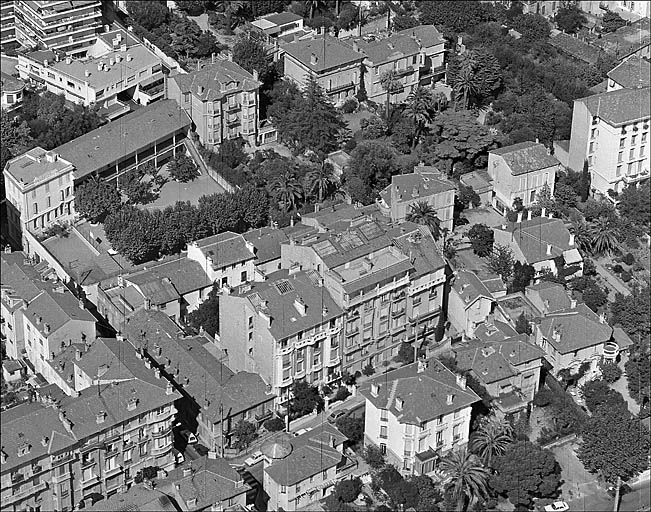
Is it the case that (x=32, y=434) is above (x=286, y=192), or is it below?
above

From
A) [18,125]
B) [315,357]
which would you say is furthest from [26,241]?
[315,357]

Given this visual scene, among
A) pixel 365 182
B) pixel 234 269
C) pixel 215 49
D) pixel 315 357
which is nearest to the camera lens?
pixel 315 357

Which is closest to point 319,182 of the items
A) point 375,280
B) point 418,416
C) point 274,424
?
point 375,280

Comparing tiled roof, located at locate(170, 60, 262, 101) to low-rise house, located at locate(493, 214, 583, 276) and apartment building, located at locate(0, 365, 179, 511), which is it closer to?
low-rise house, located at locate(493, 214, 583, 276)

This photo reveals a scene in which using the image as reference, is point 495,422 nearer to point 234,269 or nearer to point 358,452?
point 358,452

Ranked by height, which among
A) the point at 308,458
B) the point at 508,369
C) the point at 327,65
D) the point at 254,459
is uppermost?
the point at 327,65

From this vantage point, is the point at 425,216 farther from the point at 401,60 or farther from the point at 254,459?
the point at 254,459
